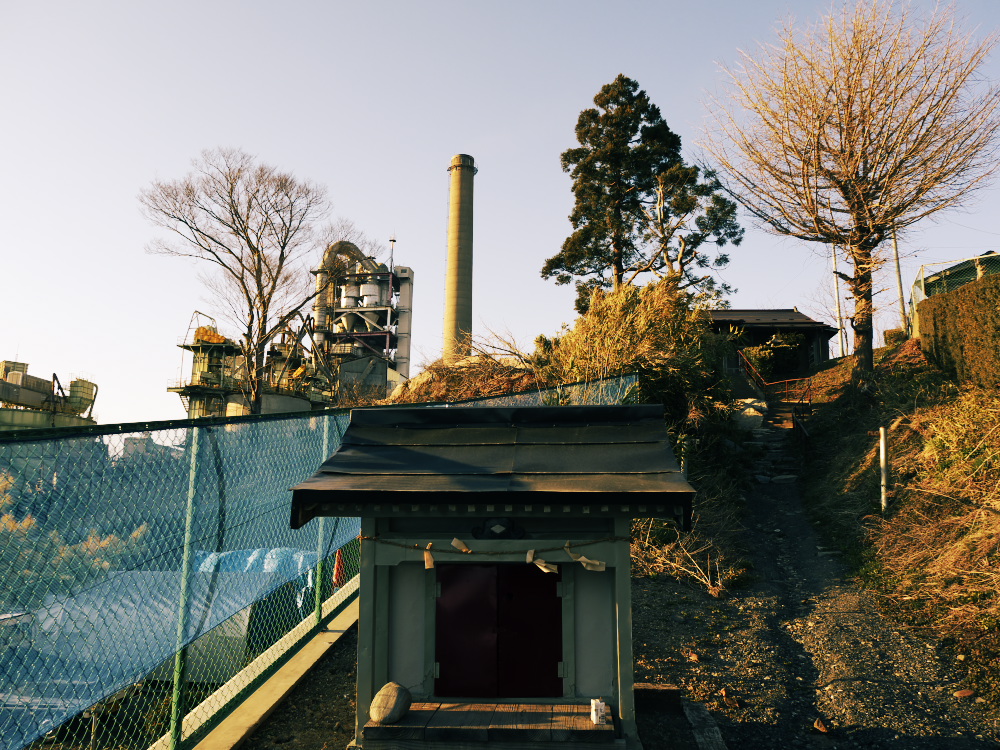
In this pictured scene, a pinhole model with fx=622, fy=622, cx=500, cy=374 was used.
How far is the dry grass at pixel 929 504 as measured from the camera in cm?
755

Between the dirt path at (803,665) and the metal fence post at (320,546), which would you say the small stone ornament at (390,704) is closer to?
the metal fence post at (320,546)

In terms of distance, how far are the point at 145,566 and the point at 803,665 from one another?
6797 mm

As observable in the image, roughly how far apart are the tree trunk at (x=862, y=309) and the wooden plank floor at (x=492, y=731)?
17.5 m

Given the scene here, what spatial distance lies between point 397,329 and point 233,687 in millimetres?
49471

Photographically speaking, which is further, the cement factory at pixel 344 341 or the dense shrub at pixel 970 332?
the cement factory at pixel 344 341

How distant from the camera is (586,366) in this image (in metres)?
13.5

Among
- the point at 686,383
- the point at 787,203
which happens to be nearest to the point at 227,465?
the point at 686,383

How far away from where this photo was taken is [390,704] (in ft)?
12.6

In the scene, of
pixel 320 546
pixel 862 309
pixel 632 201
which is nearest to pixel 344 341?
pixel 632 201

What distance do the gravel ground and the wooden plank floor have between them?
1.66m

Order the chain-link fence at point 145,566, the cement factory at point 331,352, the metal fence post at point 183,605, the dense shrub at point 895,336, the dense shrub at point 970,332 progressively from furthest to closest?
the cement factory at point 331,352 < the dense shrub at point 895,336 < the dense shrub at point 970,332 < the metal fence post at point 183,605 < the chain-link fence at point 145,566

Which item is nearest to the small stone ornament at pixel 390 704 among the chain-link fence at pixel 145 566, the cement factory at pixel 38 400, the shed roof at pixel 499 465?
the shed roof at pixel 499 465

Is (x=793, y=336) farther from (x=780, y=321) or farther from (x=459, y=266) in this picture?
(x=459, y=266)

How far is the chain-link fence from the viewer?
2.94 meters
